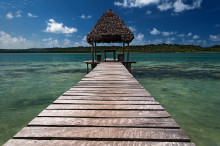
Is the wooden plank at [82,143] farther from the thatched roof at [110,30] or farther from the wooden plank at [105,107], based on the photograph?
the thatched roof at [110,30]

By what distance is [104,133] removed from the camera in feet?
5.21

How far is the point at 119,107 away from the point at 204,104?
5.47 metres

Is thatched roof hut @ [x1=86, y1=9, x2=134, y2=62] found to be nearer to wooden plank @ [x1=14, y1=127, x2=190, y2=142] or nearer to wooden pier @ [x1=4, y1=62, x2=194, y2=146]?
wooden pier @ [x1=4, y1=62, x2=194, y2=146]

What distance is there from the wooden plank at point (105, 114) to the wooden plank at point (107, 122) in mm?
100

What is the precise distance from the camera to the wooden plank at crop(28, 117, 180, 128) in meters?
1.77

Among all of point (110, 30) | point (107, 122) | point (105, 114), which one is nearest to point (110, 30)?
point (110, 30)

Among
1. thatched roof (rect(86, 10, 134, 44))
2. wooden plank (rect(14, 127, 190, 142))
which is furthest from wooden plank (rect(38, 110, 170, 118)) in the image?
thatched roof (rect(86, 10, 134, 44))

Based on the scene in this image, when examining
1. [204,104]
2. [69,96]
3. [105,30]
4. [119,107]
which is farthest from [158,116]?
[105,30]

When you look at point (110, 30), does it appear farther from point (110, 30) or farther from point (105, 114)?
point (105, 114)

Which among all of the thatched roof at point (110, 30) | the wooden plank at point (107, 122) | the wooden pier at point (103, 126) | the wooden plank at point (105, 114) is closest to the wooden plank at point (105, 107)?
the wooden pier at point (103, 126)

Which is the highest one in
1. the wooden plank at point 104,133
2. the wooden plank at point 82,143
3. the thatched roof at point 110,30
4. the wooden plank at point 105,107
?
the thatched roof at point 110,30

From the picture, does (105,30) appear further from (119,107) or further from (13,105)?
(119,107)

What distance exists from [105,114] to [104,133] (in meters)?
0.53

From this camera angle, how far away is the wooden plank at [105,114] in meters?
2.04
